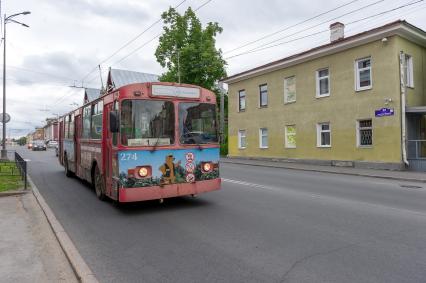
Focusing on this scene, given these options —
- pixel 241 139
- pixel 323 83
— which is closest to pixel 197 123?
pixel 323 83

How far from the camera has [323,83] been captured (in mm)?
23906

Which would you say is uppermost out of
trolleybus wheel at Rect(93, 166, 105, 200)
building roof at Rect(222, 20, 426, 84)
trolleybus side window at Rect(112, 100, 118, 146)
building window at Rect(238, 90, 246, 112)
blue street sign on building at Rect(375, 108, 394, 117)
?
building roof at Rect(222, 20, 426, 84)

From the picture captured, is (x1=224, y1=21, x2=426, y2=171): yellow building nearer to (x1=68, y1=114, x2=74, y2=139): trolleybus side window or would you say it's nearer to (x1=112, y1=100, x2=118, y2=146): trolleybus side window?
(x1=68, y1=114, x2=74, y2=139): trolleybus side window

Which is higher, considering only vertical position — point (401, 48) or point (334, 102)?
point (401, 48)

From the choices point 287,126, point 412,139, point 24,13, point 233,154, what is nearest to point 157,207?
point 412,139

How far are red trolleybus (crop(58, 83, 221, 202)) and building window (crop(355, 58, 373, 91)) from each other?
14.2 m

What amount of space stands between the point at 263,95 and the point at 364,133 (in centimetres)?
975

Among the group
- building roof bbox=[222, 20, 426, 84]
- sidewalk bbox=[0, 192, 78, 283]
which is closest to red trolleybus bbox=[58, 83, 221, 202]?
sidewalk bbox=[0, 192, 78, 283]

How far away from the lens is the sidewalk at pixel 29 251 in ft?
15.6

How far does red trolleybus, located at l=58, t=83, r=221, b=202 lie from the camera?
832cm

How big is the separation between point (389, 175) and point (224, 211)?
11.4 metres

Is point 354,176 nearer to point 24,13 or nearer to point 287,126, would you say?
point 287,126

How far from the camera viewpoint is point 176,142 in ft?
29.1

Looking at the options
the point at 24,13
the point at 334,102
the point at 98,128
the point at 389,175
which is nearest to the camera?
the point at 98,128
